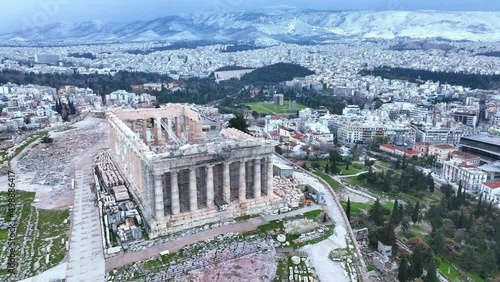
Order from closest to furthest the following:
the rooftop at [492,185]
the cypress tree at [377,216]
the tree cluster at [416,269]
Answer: the tree cluster at [416,269] < the cypress tree at [377,216] < the rooftop at [492,185]

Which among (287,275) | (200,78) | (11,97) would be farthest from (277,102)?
(287,275)

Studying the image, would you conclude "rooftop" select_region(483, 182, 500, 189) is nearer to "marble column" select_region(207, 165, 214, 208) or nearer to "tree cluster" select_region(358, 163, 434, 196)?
"tree cluster" select_region(358, 163, 434, 196)

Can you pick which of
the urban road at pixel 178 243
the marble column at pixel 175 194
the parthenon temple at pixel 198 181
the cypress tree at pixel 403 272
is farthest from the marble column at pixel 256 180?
the cypress tree at pixel 403 272

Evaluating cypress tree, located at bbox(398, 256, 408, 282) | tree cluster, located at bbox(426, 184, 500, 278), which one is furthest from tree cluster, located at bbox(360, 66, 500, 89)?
cypress tree, located at bbox(398, 256, 408, 282)

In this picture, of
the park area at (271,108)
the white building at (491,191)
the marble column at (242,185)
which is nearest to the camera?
the marble column at (242,185)

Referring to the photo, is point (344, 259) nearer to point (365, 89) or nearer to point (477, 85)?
point (365, 89)

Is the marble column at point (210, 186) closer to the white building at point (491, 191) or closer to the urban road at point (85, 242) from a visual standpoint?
the urban road at point (85, 242)

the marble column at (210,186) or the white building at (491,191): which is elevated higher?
the marble column at (210,186)

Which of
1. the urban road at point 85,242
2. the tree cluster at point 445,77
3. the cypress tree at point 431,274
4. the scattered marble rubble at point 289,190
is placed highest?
the tree cluster at point 445,77

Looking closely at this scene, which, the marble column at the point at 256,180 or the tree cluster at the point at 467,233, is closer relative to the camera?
the marble column at the point at 256,180
